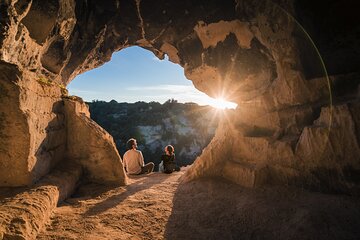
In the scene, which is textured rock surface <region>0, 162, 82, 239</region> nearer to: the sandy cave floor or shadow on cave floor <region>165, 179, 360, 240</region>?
the sandy cave floor

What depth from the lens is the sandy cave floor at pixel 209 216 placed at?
3305mm

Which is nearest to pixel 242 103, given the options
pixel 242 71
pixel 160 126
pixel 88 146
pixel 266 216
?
pixel 242 71

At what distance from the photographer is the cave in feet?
13.0

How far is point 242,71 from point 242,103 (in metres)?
3.81

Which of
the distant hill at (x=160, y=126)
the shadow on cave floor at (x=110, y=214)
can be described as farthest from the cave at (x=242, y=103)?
the distant hill at (x=160, y=126)

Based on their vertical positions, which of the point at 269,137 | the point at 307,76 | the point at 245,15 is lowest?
the point at 269,137

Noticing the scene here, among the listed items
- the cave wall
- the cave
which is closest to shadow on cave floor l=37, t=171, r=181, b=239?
the cave

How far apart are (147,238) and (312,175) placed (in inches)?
136

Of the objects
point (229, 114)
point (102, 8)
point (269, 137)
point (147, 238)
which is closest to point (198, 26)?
point (102, 8)

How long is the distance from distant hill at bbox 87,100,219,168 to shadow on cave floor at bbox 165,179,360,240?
26.0m

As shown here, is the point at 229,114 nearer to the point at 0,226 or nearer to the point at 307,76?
the point at 307,76

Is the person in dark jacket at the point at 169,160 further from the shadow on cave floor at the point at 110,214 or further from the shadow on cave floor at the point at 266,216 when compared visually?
the shadow on cave floor at the point at 266,216

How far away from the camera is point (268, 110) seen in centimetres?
677

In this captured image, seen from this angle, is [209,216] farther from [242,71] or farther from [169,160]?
[242,71]
